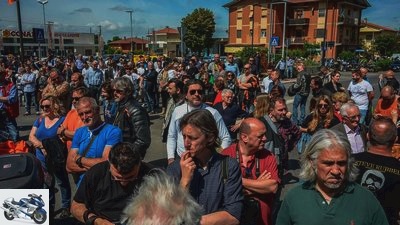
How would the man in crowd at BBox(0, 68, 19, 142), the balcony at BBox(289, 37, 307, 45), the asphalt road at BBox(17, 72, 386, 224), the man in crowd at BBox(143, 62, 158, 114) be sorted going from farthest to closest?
the balcony at BBox(289, 37, 307, 45)
the man in crowd at BBox(143, 62, 158, 114)
the man in crowd at BBox(0, 68, 19, 142)
the asphalt road at BBox(17, 72, 386, 224)

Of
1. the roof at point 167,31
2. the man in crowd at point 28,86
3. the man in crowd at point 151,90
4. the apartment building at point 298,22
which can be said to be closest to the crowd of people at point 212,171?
the man in crowd at point 151,90

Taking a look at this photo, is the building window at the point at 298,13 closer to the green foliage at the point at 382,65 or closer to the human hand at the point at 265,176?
the green foliage at the point at 382,65

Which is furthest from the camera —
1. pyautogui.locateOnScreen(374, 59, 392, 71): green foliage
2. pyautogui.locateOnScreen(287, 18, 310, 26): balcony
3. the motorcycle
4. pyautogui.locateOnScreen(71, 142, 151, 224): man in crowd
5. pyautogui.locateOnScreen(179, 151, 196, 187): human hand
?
pyautogui.locateOnScreen(287, 18, 310, 26): balcony

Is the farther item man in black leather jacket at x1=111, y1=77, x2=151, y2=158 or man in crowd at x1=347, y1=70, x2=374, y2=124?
man in crowd at x1=347, y1=70, x2=374, y2=124

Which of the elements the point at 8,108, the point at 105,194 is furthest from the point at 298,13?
the point at 105,194

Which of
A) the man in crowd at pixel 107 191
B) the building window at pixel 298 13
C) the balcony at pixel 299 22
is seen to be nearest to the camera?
the man in crowd at pixel 107 191

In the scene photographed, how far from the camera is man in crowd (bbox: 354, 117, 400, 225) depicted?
266cm

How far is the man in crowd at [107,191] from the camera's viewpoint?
264cm

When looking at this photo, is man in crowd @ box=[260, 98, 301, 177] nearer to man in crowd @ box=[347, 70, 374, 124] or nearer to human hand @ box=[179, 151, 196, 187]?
human hand @ box=[179, 151, 196, 187]

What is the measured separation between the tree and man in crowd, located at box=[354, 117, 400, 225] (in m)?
60.0

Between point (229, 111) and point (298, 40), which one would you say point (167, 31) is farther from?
point (229, 111)

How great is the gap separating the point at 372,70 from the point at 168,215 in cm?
4299

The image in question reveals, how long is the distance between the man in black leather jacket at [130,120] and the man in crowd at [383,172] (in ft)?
7.54

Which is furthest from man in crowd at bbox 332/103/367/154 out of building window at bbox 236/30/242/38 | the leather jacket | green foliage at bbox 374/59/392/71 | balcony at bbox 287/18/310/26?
building window at bbox 236/30/242/38
